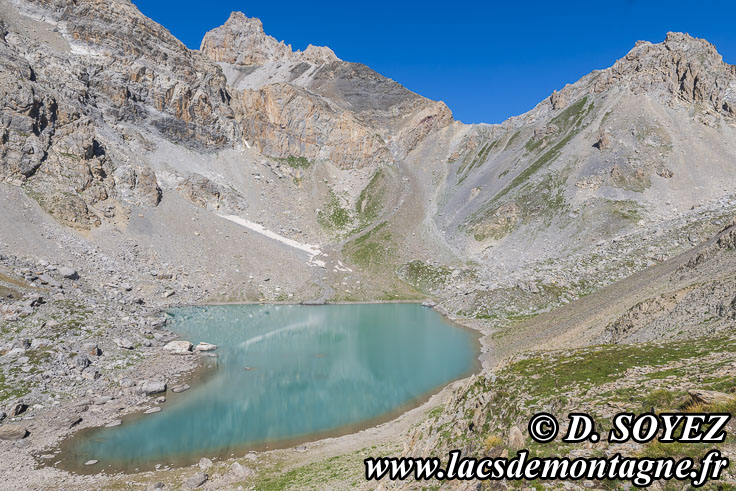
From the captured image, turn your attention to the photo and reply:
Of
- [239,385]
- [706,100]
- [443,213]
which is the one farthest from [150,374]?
[706,100]

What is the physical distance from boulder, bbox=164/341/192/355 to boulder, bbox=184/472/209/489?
2622 cm

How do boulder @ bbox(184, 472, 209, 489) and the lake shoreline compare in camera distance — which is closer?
boulder @ bbox(184, 472, 209, 489)

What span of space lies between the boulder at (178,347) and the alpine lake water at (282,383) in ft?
12.4

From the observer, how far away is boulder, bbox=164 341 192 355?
46.6 metres

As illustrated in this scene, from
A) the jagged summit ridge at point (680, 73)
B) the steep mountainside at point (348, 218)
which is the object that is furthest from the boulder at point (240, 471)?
the jagged summit ridge at point (680, 73)

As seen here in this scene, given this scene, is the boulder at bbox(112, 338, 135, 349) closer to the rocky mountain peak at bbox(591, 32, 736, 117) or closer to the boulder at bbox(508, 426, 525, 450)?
the boulder at bbox(508, 426, 525, 450)

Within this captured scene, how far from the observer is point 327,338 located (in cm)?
6059

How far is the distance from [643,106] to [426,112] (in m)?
79.8

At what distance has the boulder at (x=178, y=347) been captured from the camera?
46594 millimetres

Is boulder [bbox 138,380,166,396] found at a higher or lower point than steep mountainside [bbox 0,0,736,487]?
lower

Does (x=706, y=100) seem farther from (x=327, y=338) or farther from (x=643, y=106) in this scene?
(x=327, y=338)

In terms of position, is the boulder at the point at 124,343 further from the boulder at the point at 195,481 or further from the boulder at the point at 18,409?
the boulder at the point at 195,481

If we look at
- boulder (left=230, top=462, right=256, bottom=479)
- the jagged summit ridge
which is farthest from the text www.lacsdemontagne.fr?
the jagged summit ridge

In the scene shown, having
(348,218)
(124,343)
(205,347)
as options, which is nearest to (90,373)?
(124,343)
